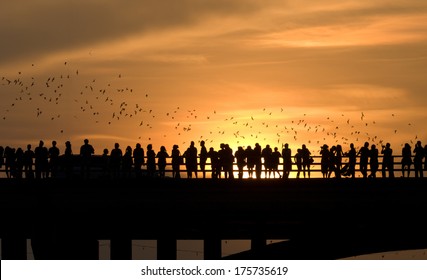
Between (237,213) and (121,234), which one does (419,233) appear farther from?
(121,234)

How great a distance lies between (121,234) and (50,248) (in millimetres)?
2556

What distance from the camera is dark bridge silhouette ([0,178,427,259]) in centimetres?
3703

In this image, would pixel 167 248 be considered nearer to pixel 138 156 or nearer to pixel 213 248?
pixel 213 248

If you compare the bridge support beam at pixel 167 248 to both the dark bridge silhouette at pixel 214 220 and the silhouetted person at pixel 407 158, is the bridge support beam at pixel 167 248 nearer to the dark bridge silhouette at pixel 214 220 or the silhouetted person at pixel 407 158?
the dark bridge silhouette at pixel 214 220

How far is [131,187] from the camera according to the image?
1795 inches

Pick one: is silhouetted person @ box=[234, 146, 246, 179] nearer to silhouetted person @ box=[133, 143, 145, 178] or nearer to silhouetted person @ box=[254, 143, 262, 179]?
silhouetted person @ box=[254, 143, 262, 179]

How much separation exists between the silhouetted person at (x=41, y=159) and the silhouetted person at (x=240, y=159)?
285 inches

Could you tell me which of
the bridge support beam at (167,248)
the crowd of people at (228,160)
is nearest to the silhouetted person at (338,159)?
the crowd of people at (228,160)

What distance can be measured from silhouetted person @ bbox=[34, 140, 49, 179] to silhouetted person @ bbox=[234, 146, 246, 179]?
7.23 m

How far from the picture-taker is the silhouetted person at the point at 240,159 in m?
52.4

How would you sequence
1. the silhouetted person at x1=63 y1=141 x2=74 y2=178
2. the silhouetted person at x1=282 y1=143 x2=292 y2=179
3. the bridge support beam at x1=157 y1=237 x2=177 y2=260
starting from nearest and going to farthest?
1. the bridge support beam at x1=157 y1=237 x2=177 y2=260
2. the silhouetted person at x1=63 y1=141 x2=74 y2=178
3. the silhouetted person at x1=282 y1=143 x2=292 y2=179

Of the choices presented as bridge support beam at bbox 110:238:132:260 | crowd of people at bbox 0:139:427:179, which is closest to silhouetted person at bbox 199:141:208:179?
crowd of people at bbox 0:139:427:179
